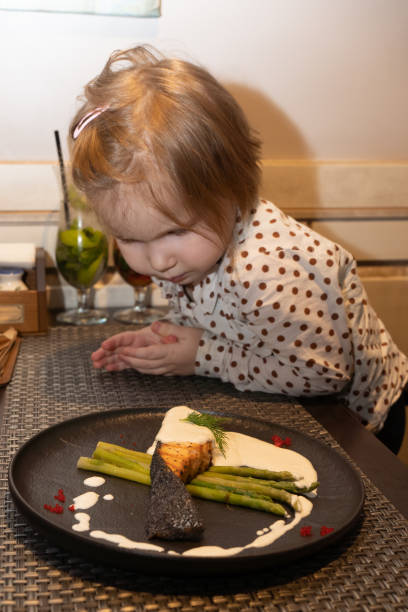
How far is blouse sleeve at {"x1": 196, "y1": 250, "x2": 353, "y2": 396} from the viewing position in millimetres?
1050

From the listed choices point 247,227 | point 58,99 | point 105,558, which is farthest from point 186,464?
point 58,99

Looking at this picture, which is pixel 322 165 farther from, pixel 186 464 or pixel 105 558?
pixel 105 558

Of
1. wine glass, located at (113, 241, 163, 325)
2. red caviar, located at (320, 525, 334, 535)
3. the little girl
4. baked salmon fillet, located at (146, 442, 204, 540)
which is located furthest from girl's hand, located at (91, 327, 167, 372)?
red caviar, located at (320, 525, 334, 535)

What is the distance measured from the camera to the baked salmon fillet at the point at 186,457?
2.36 ft

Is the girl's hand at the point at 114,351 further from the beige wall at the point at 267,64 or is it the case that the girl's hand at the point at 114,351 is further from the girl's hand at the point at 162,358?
the beige wall at the point at 267,64

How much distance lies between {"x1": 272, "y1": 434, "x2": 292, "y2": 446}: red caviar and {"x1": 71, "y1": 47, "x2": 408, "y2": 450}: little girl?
0.21 metres

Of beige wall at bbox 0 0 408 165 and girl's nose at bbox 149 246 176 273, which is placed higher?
beige wall at bbox 0 0 408 165

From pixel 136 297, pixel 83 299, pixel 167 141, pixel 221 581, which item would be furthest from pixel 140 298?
pixel 221 581

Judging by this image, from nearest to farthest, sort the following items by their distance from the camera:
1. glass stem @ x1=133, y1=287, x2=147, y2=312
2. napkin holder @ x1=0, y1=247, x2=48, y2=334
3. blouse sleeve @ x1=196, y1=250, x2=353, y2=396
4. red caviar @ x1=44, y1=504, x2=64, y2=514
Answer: red caviar @ x1=44, y1=504, x2=64, y2=514 < blouse sleeve @ x1=196, y1=250, x2=353, y2=396 < napkin holder @ x1=0, y1=247, x2=48, y2=334 < glass stem @ x1=133, y1=287, x2=147, y2=312

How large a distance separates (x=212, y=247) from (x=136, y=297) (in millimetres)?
560

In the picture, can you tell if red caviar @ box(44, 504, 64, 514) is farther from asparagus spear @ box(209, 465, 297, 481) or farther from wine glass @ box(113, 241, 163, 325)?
wine glass @ box(113, 241, 163, 325)

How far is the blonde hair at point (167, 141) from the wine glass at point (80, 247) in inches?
15.6

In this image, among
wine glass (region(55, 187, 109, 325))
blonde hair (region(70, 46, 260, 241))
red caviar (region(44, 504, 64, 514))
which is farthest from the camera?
wine glass (region(55, 187, 109, 325))

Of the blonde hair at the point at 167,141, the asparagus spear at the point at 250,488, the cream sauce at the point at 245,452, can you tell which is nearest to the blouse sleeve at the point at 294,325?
the blonde hair at the point at 167,141
